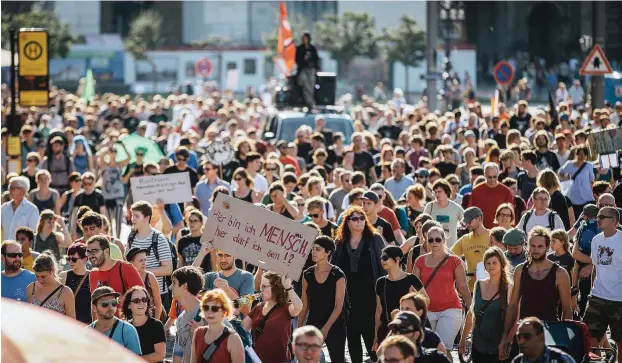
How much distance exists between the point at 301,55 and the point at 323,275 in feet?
59.9

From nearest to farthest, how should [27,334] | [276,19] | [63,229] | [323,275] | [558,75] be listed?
[27,334] → [323,275] → [63,229] → [558,75] → [276,19]

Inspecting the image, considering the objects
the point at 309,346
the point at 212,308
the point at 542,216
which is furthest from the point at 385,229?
the point at 309,346

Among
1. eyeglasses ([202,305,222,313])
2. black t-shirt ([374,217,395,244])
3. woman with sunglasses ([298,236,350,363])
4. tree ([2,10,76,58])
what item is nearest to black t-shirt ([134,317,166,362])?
eyeglasses ([202,305,222,313])

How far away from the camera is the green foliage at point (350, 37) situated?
71.9 metres

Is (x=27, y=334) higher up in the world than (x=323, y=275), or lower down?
higher up

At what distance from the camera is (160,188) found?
15992mm

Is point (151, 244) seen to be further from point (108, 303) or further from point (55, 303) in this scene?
point (108, 303)

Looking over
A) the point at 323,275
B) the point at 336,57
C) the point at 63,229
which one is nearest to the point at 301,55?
the point at 63,229

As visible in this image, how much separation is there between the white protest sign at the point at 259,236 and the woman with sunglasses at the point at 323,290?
0.28 m

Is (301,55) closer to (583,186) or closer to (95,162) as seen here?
(95,162)

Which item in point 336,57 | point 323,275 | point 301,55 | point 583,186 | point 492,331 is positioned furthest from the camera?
point 336,57

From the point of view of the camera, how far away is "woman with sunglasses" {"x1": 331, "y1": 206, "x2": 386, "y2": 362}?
11.7 meters

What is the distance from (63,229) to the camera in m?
14.3

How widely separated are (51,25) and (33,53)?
2026 inches
